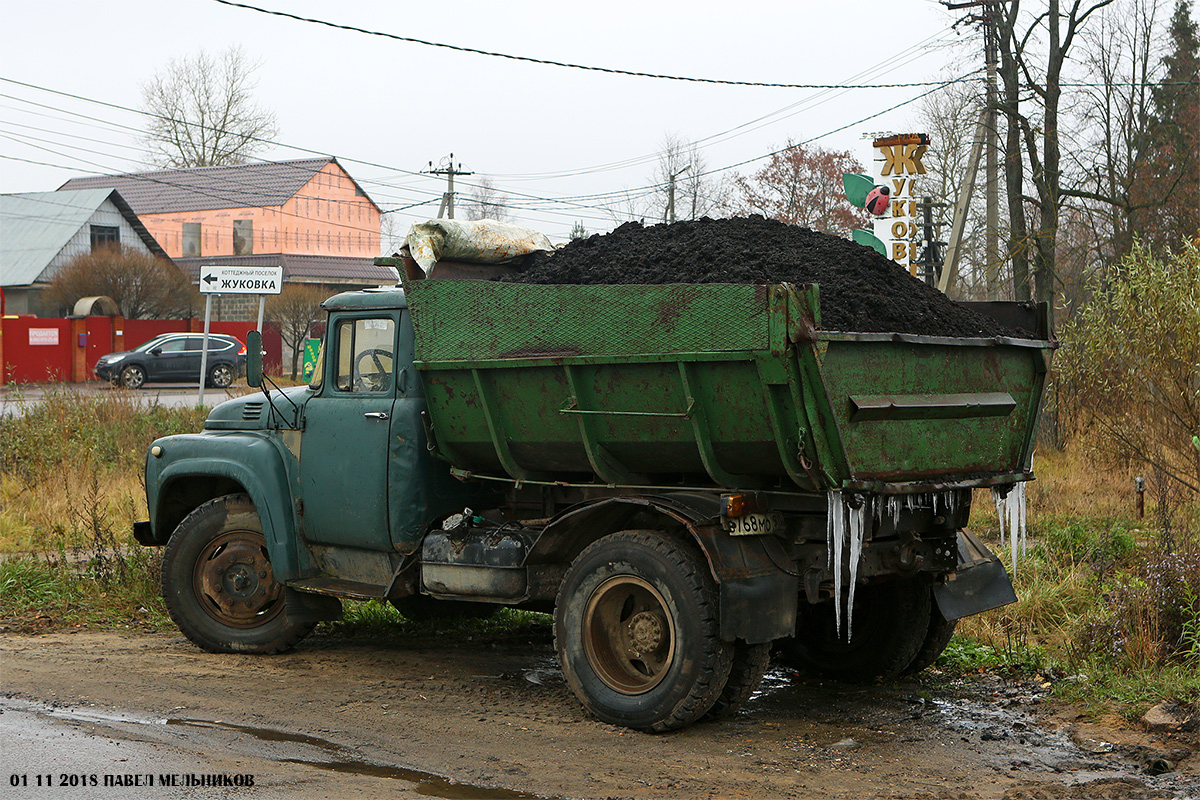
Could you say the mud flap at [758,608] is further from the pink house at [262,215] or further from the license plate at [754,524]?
the pink house at [262,215]

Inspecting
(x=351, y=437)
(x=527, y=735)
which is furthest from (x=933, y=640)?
(x=351, y=437)

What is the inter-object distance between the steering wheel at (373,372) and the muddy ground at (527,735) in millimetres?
1618

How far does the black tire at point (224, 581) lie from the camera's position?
7.06m

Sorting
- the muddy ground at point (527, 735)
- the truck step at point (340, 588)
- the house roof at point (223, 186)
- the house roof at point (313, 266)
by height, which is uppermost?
the house roof at point (223, 186)

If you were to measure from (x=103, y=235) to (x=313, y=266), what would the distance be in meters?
7.98

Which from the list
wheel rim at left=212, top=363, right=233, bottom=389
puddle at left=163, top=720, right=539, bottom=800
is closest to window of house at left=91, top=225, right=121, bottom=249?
wheel rim at left=212, top=363, right=233, bottom=389

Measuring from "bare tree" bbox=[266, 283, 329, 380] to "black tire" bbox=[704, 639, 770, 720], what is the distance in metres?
32.3

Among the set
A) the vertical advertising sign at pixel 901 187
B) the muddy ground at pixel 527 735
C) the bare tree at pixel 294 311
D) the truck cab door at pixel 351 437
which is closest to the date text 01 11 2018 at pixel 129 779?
the muddy ground at pixel 527 735

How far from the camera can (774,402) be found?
5.00 meters

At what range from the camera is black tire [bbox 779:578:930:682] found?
6.39 meters

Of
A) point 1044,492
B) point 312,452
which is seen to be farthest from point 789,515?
point 1044,492

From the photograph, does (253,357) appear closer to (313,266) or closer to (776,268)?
(776,268)

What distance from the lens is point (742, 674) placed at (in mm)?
5445

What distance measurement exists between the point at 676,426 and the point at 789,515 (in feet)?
2.35
